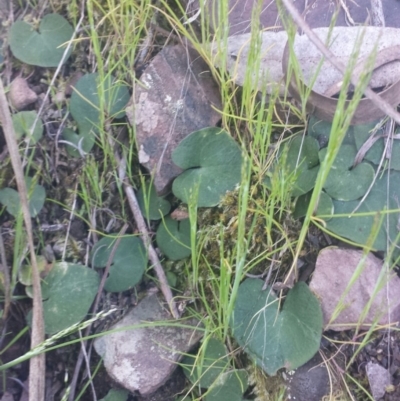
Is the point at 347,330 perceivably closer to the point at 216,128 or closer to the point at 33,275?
the point at 216,128

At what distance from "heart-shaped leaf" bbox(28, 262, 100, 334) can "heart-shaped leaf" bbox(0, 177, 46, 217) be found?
135 millimetres

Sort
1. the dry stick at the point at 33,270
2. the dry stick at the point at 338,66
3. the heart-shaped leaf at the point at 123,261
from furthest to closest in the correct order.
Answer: the heart-shaped leaf at the point at 123,261
the dry stick at the point at 33,270
the dry stick at the point at 338,66

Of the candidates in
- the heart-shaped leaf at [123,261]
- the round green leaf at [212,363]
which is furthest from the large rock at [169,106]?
the round green leaf at [212,363]

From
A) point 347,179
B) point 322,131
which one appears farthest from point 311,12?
point 347,179

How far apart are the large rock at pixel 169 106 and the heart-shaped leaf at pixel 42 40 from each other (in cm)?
21

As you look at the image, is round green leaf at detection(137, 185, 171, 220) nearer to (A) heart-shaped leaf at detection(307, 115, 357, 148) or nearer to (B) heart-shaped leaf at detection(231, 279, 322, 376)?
(B) heart-shaped leaf at detection(231, 279, 322, 376)

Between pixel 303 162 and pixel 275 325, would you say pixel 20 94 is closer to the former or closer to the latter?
pixel 303 162

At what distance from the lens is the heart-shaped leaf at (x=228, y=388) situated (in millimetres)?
952

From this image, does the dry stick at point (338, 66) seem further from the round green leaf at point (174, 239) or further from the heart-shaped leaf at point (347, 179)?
the round green leaf at point (174, 239)

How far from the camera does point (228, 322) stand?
2.92ft

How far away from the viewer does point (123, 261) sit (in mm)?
1016

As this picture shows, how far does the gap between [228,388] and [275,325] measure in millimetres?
159

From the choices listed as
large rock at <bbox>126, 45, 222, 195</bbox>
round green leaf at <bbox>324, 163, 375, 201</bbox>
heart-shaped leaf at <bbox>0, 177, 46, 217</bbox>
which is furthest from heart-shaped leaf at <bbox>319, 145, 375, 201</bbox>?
heart-shaped leaf at <bbox>0, 177, 46, 217</bbox>

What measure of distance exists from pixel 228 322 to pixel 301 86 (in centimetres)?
48
